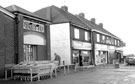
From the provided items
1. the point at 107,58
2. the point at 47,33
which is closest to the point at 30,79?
the point at 47,33

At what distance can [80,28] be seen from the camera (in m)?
26.0

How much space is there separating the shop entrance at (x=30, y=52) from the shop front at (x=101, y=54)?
49.2 ft

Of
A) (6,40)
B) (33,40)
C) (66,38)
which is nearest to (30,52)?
(33,40)

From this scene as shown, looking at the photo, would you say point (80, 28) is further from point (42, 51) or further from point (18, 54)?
point (18, 54)

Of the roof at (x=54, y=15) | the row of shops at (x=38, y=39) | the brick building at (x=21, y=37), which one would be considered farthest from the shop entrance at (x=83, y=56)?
the brick building at (x=21, y=37)

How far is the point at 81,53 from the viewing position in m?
26.1

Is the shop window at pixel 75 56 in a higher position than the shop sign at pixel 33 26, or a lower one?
lower

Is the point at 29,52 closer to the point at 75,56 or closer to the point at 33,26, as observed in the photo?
the point at 33,26

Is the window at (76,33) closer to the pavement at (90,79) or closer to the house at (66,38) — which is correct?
the house at (66,38)

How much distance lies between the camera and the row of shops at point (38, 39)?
13.9 meters

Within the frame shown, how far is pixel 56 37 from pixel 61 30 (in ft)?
3.85

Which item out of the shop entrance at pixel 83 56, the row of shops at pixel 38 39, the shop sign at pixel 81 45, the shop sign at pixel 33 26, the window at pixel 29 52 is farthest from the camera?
the shop entrance at pixel 83 56

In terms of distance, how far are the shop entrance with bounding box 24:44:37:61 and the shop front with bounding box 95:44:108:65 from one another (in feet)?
49.2

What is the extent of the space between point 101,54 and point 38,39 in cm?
1828
